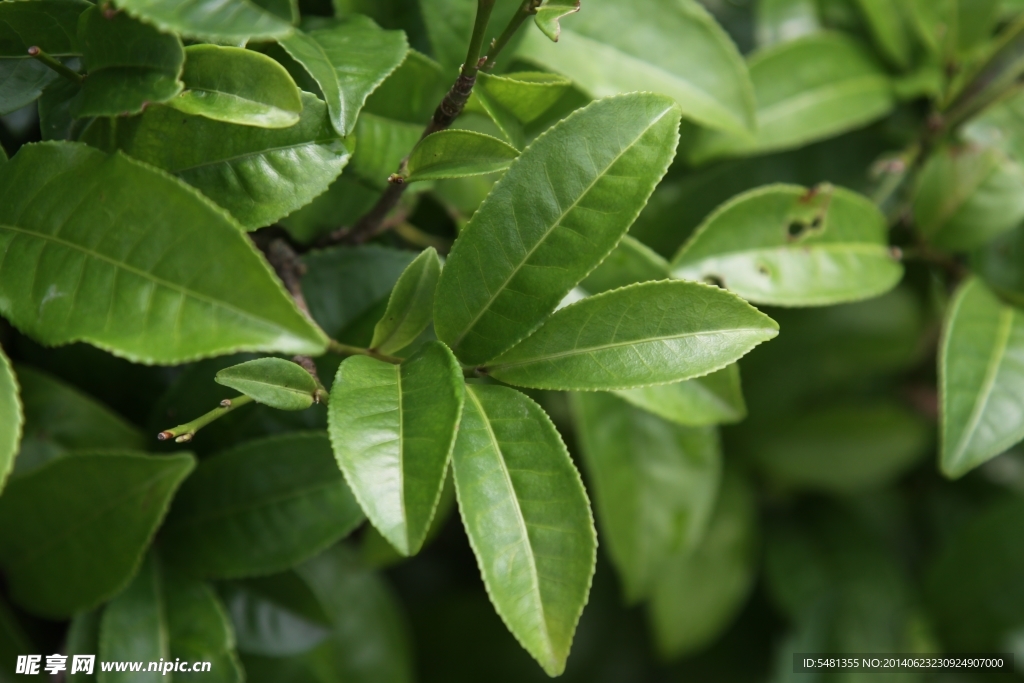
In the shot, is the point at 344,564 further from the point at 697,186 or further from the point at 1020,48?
the point at 1020,48

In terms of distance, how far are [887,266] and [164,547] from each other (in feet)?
2.29

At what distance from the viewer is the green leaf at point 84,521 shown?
1.86 feet

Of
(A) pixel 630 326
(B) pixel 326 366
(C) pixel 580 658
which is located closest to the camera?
(A) pixel 630 326

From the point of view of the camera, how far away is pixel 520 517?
17.3 inches

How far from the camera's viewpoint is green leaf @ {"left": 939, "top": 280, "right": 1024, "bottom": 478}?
651mm

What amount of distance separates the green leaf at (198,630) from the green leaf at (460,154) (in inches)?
15.2

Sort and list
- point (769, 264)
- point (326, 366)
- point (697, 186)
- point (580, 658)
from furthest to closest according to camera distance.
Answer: point (580, 658)
point (697, 186)
point (769, 264)
point (326, 366)

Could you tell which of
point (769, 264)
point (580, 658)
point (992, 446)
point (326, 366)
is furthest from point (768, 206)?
point (580, 658)

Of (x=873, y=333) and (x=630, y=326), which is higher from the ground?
(x=630, y=326)

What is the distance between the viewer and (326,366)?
23.1 inches

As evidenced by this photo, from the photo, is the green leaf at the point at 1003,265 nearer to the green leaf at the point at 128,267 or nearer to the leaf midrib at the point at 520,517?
the leaf midrib at the point at 520,517

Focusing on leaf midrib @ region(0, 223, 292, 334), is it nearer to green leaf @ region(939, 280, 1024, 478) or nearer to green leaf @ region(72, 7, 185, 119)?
green leaf @ region(72, 7, 185, 119)

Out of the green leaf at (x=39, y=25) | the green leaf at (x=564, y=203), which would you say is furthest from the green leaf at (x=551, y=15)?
the green leaf at (x=39, y=25)

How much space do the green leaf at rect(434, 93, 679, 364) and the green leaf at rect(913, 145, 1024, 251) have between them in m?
0.47
